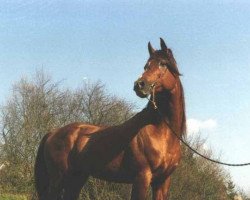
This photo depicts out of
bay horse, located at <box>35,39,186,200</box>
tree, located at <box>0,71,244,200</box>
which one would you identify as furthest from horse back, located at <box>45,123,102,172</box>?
tree, located at <box>0,71,244,200</box>

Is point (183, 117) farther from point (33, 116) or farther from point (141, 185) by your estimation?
point (33, 116)

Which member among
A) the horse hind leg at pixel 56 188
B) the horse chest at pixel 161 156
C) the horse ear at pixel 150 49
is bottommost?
the horse hind leg at pixel 56 188

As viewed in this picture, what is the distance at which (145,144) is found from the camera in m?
7.02

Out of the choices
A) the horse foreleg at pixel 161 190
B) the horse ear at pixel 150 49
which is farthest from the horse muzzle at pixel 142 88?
the horse foreleg at pixel 161 190

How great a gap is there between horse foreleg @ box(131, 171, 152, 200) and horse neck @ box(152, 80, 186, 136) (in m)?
0.92

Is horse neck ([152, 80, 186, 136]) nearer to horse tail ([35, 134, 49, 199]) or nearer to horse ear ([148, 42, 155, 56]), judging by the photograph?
horse ear ([148, 42, 155, 56])

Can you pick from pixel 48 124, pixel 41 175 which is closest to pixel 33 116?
pixel 48 124

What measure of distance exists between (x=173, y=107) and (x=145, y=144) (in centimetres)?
78

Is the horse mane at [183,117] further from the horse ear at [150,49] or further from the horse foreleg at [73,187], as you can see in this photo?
the horse foreleg at [73,187]

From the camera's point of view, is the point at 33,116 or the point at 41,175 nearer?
the point at 41,175

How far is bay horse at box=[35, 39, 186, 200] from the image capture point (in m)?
6.85

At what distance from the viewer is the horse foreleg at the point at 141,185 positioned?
6.73 meters

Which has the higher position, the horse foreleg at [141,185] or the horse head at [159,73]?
the horse head at [159,73]

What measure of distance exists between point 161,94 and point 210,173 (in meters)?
21.4
